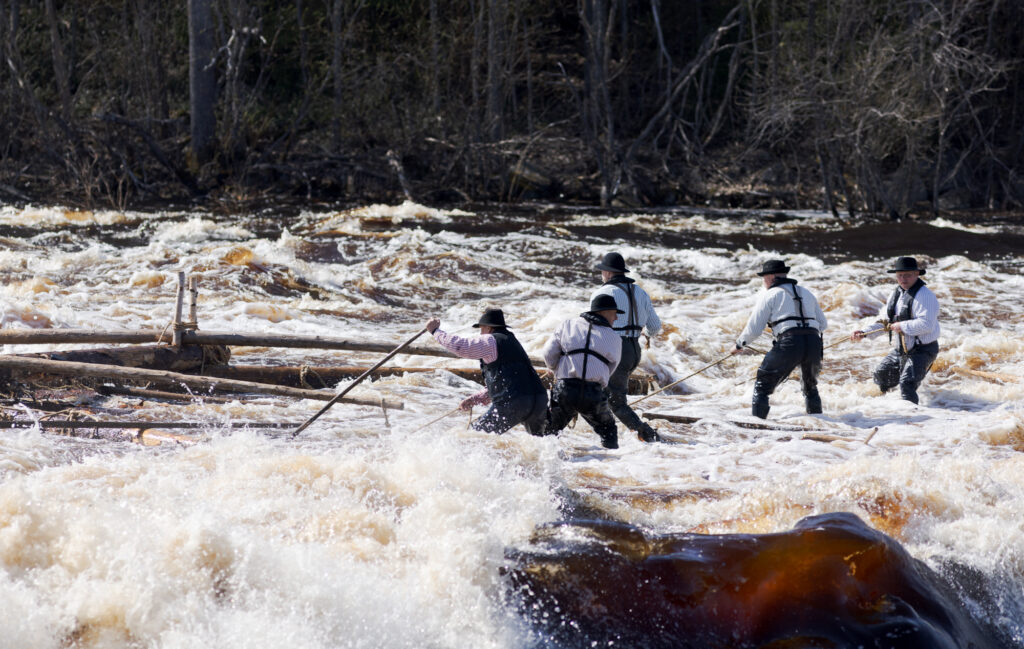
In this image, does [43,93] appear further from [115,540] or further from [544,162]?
[115,540]

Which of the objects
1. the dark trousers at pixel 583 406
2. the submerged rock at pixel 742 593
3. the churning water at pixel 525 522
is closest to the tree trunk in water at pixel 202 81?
the churning water at pixel 525 522

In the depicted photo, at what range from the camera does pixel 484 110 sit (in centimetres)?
2930

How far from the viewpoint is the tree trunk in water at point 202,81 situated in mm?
25656

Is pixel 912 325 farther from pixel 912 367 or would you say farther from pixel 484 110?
pixel 484 110

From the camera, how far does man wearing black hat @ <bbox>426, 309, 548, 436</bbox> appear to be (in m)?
7.06

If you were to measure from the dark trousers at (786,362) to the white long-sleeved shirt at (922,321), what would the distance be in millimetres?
948

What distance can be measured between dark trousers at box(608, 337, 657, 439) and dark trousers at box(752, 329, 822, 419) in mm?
1307

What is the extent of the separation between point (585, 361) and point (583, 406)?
34 centimetres

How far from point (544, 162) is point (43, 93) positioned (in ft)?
48.9

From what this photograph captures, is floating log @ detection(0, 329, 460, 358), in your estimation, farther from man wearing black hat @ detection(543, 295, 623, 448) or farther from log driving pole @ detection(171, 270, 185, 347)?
man wearing black hat @ detection(543, 295, 623, 448)

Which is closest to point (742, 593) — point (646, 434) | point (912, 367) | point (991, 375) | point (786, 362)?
point (646, 434)

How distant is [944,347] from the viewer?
38.5 ft

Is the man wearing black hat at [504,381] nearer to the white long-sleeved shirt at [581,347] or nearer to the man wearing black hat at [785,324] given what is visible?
the white long-sleeved shirt at [581,347]

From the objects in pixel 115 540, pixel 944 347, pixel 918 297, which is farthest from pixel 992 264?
pixel 115 540
